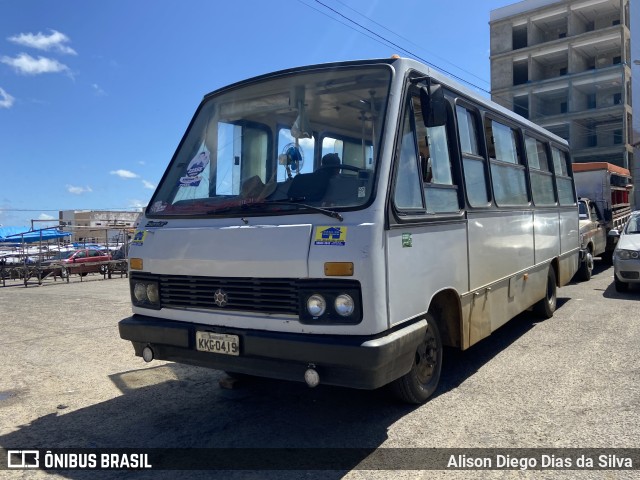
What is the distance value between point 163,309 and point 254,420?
118 cm

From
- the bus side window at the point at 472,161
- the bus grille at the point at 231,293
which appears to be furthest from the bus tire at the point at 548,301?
the bus grille at the point at 231,293

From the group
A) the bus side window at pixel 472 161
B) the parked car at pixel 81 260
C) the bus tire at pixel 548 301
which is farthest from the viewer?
the parked car at pixel 81 260

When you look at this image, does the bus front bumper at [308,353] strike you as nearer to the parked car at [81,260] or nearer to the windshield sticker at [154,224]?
the windshield sticker at [154,224]

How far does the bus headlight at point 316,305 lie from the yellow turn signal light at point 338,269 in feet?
0.57

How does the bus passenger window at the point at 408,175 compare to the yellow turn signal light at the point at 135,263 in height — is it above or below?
above

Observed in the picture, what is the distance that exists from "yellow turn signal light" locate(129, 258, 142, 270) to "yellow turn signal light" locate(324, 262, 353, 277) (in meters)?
1.81

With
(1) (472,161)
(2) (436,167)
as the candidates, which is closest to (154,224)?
(2) (436,167)

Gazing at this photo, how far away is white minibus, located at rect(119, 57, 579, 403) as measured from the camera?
353 centimetres

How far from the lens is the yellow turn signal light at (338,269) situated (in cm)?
347

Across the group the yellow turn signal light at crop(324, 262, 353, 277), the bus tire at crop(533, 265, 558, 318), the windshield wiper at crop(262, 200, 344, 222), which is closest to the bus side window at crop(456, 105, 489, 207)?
the windshield wiper at crop(262, 200, 344, 222)

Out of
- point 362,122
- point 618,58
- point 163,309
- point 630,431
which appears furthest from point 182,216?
point 618,58

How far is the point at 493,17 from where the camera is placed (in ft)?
178

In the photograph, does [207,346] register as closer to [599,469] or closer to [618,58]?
[599,469]

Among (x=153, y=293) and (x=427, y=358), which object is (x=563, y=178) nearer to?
(x=427, y=358)
